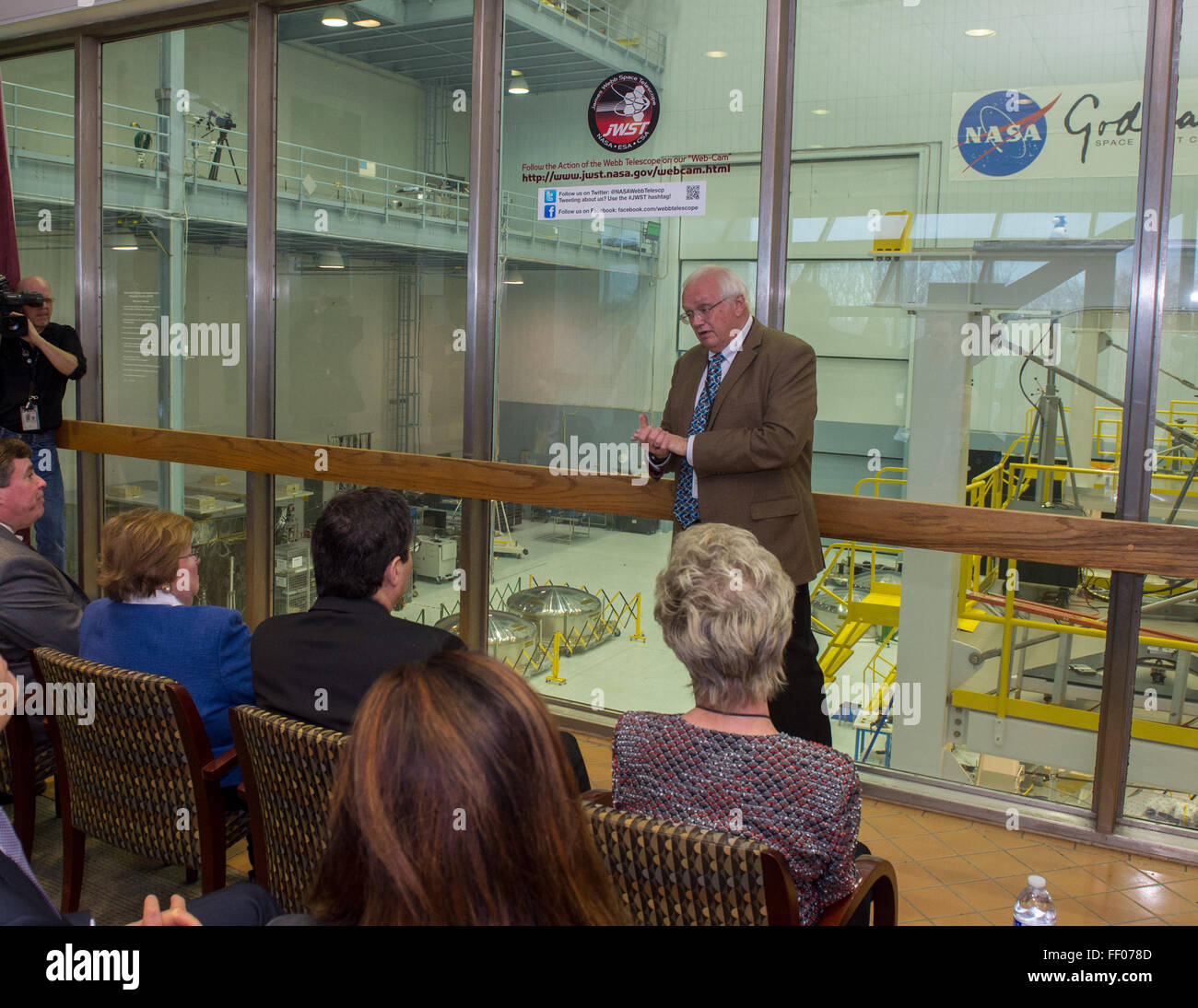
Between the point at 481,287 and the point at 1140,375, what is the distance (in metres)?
2.52

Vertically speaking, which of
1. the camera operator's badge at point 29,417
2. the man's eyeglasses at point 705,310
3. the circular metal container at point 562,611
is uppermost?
the man's eyeglasses at point 705,310

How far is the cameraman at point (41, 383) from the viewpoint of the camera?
17.2 ft

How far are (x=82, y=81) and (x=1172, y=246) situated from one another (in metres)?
5.20

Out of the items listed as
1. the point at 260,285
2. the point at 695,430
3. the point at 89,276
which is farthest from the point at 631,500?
the point at 89,276

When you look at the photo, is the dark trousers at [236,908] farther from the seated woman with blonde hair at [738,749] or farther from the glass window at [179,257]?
the glass window at [179,257]

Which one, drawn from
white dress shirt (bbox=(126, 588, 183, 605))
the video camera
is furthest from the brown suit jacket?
the video camera

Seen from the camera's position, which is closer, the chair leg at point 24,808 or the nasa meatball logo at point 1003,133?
the chair leg at point 24,808

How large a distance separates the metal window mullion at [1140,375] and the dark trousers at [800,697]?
91cm

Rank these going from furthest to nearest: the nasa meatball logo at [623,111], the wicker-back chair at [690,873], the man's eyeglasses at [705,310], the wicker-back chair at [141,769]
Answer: the nasa meatball logo at [623,111], the man's eyeglasses at [705,310], the wicker-back chair at [141,769], the wicker-back chair at [690,873]

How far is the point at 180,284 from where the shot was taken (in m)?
5.33

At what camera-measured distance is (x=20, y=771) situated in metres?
2.77

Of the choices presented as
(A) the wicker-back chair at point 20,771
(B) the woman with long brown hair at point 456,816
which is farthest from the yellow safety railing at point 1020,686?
(A) the wicker-back chair at point 20,771

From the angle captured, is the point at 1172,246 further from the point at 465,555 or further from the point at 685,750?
the point at 465,555

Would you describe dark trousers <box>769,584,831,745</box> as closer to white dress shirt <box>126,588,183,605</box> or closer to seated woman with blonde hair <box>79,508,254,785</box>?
seated woman with blonde hair <box>79,508,254,785</box>
